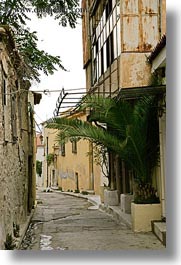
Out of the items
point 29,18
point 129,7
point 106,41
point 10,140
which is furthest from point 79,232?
point 129,7

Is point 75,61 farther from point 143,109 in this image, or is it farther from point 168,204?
point 168,204

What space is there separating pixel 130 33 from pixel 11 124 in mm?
2211

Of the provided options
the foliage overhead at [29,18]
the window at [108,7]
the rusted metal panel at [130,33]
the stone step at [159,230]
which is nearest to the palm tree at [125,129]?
the stone step at [159,230]

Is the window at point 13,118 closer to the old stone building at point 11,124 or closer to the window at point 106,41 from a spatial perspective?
the old stone building at point 11,124

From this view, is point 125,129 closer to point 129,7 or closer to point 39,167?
point 129,7

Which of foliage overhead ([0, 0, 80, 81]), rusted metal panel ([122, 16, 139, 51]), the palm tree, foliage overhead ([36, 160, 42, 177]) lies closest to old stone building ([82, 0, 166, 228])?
rusted metal panel ([122, 16, 139, 51])

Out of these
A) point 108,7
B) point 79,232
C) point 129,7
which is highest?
point 108,7

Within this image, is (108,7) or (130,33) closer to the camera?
(130,33)

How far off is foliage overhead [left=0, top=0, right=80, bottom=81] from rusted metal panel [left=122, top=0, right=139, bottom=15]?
2.47 feet

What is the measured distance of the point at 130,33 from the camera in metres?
7.05

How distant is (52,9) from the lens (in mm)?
6539

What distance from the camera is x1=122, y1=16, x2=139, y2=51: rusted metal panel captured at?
7.00 meters

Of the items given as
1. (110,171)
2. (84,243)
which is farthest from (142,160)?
(110,171)

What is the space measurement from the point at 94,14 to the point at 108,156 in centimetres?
272
